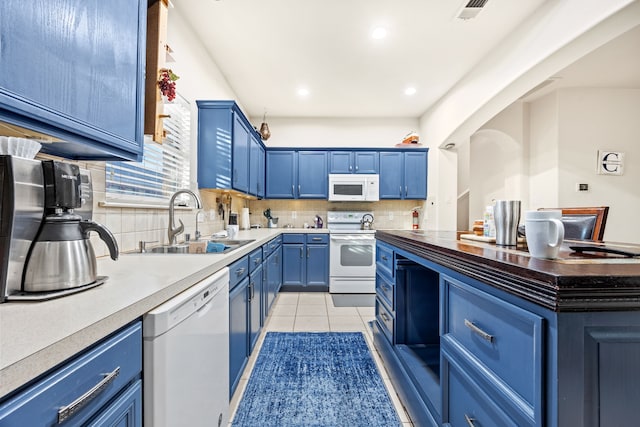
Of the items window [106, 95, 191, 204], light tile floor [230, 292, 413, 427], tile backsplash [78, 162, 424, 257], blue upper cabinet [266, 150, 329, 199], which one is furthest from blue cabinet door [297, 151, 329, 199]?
window [106, 95, 191, 204]

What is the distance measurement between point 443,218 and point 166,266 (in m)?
3.95

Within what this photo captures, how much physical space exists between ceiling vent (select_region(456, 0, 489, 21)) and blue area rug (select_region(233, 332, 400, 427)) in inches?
114

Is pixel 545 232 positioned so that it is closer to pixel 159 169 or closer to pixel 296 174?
pixel 159 169

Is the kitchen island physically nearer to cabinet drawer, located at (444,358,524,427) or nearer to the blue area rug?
cabinet drawer, located at (444,358,524,427)

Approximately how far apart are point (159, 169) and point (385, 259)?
181 cm

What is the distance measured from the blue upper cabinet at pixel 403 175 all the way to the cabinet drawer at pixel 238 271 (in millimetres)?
3096

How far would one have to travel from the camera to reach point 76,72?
856 mm

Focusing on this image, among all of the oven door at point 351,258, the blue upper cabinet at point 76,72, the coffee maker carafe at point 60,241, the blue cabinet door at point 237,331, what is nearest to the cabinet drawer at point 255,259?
the blue cabinet door at point 237,331

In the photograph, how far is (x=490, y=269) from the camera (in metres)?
0.83

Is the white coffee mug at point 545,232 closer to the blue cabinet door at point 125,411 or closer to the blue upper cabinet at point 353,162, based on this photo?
the blue cabinet door at point 125,411

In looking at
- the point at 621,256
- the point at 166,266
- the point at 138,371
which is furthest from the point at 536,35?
the point at 138,371

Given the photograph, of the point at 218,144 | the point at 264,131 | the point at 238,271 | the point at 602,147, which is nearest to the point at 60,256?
the point at 238,271

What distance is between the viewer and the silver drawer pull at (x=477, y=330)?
2.82 ft

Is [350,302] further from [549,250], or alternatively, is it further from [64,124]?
[64,124]
